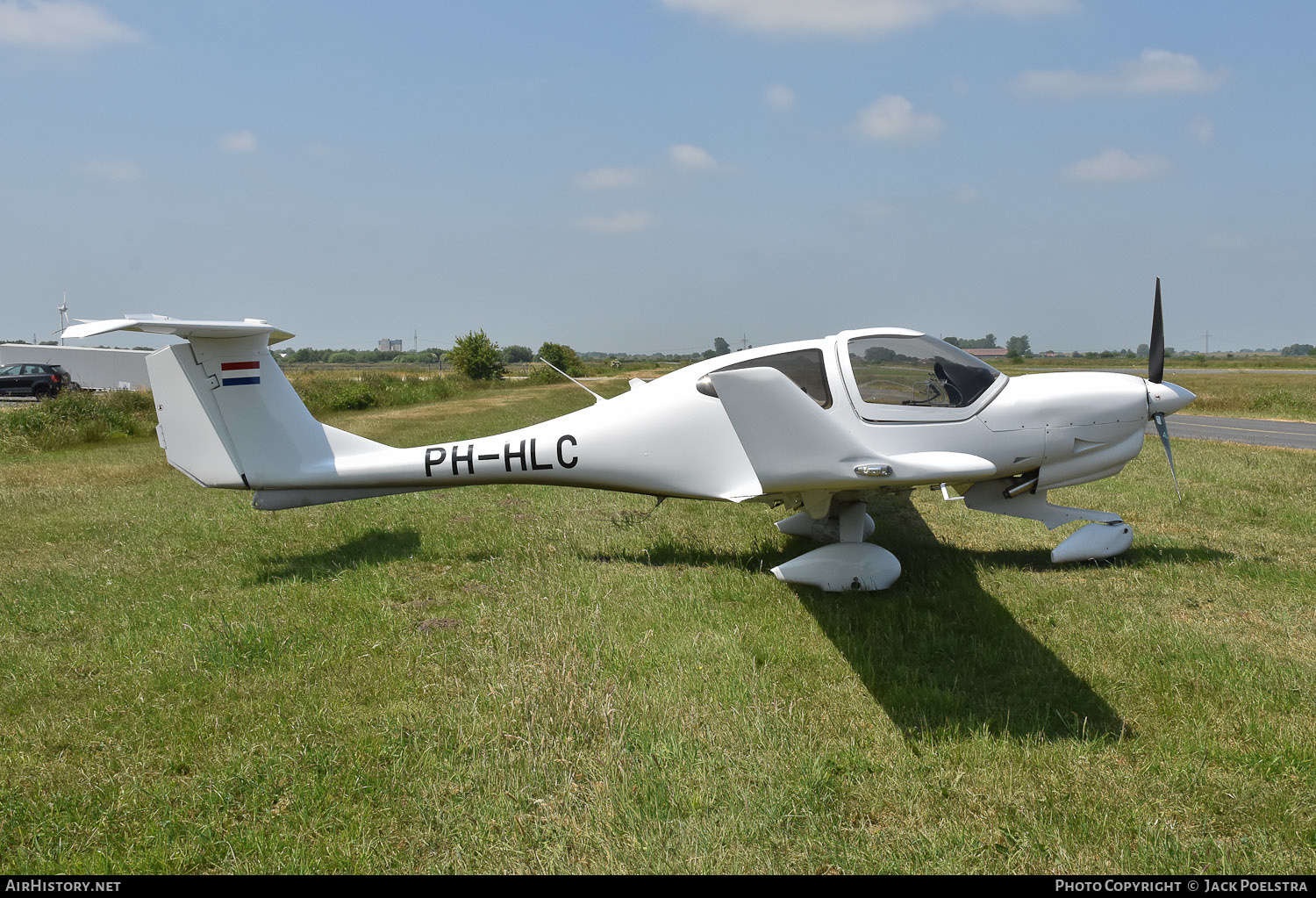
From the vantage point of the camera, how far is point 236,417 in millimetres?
6836

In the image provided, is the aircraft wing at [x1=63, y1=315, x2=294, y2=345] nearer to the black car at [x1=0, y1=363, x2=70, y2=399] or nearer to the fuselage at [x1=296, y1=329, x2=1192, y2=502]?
the fuselage at [x1=296, y1=329, x2=1192, y2=502]

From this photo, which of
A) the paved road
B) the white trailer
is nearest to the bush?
the white trailer

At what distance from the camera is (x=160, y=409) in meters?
6.74

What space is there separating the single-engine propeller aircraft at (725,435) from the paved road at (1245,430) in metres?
11.1

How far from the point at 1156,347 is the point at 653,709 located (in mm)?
6941

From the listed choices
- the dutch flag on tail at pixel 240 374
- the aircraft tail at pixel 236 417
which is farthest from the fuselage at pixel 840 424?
the dutch flag on tail at pixel 240 374

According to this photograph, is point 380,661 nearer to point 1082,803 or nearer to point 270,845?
point 270,845

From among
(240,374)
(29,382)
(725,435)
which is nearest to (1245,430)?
(725,435)

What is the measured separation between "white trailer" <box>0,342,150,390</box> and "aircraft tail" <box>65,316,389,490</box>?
47.4 meters

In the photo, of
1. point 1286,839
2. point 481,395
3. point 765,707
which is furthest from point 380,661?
point 481,395

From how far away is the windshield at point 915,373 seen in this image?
6332mm

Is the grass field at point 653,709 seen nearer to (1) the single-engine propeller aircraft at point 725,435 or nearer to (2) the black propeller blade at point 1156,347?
(1) the single-engine propeller aircraft at point 725,435

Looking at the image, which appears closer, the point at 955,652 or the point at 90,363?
the point at 955,652

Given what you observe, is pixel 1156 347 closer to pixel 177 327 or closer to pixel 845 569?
pixel 845 569
